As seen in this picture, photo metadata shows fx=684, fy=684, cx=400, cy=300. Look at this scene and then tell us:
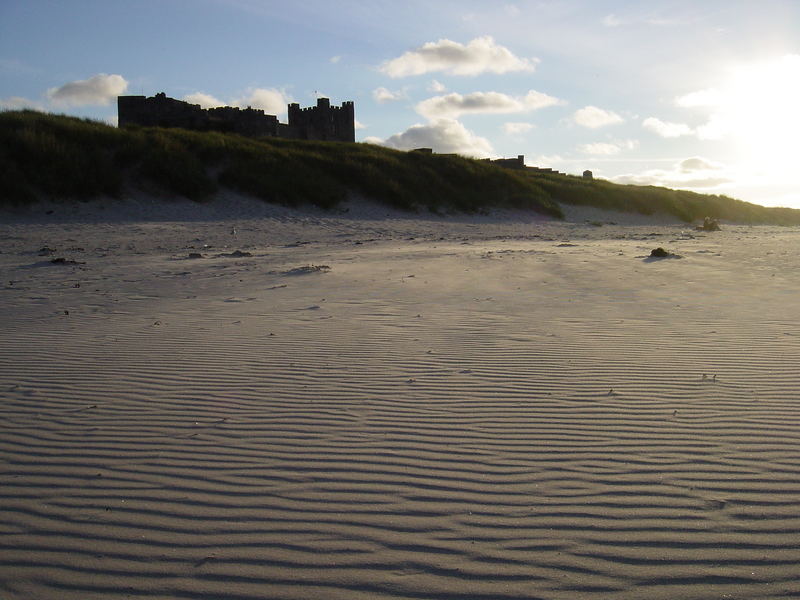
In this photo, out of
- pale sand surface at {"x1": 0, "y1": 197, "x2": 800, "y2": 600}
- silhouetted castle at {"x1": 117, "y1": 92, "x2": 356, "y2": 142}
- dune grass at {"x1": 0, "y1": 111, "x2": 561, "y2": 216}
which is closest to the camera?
pale sand surface at {"x1": 0, "y1": 197, "x2": 800, "y2": 600}

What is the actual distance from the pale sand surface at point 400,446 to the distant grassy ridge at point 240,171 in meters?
13.2

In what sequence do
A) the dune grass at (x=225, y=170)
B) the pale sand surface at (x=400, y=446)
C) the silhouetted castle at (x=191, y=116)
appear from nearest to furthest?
the pale sand surface at (x=400, y=446)
the dune grass at (x=225, y=170)
the silhouetted castle at (x=191, y=116)

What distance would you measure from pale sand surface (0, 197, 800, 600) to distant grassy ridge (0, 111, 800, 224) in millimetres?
13231

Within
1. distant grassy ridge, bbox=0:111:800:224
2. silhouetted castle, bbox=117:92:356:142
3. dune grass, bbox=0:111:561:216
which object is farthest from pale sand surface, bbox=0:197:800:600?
silhouetted castle, bbox=117:92:356:142

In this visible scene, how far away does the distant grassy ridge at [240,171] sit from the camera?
21000mm

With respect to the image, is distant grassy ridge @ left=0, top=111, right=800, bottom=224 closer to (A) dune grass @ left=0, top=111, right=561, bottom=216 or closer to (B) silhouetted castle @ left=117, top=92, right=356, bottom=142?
(A) dune grass @ left=0, top=111, right=561, bottom=216

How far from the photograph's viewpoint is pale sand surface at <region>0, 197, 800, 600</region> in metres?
2.74

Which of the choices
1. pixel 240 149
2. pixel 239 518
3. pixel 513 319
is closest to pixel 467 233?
pixel 240 149

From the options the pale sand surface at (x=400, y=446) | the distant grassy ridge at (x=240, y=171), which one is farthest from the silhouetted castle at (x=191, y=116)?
the pale sand surface at (x=400, y=446)

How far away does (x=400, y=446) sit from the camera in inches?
156

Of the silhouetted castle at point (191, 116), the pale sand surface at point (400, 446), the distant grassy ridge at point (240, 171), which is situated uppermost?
Result: the silhouetted castle at point (191, 116)

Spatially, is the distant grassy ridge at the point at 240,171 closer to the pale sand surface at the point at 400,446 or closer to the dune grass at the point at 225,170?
the dune grass at the point at 225,170

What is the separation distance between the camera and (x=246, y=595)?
101 inches

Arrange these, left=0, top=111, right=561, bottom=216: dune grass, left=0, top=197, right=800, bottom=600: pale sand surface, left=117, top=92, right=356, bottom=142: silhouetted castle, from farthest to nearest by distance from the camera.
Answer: left=117, top=92, right=356, bottom=142: silhouetted castle → left=0, top=111, right=561, bottom=216: dune grass → left=0, top=197, right=800, bottom=600: pale sand surface
